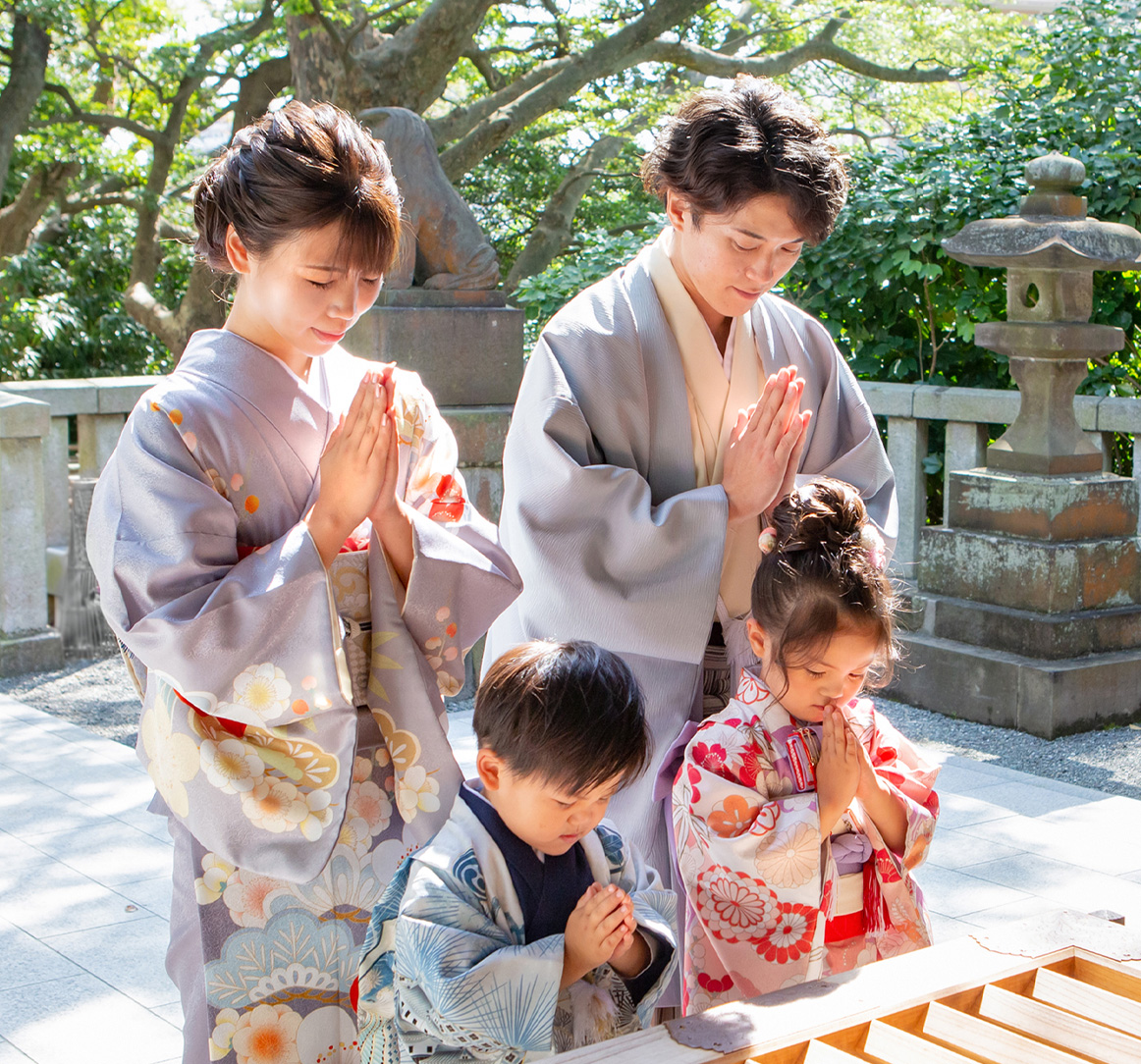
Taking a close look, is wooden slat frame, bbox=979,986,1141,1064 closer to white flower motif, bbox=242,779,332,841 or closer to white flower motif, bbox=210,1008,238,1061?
white flower motif, bbox=242,779,332,841

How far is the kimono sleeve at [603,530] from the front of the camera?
2.29 metres

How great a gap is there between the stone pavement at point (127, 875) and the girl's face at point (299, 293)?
4.93ft

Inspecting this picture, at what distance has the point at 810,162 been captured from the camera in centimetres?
220

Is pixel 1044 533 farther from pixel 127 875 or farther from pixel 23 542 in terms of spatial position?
pixel 23 542

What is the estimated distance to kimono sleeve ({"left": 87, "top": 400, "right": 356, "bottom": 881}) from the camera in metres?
1.90

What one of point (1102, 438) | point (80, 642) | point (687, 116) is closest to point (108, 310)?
point (80, 642)

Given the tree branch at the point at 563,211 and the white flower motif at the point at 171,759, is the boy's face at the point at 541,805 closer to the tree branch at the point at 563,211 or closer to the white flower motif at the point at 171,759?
the white flower motif at the point at 171,759

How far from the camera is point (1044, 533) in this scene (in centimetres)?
533

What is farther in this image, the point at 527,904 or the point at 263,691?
the point at 263,691

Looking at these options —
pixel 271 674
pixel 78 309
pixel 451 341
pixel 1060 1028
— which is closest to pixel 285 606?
pixel 271 674

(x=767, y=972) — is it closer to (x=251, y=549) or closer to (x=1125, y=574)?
(x=251, y=549)

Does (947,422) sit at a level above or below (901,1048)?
above

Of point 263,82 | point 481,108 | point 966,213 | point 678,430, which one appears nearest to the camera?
point 678,430

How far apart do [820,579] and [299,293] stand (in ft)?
2.97
